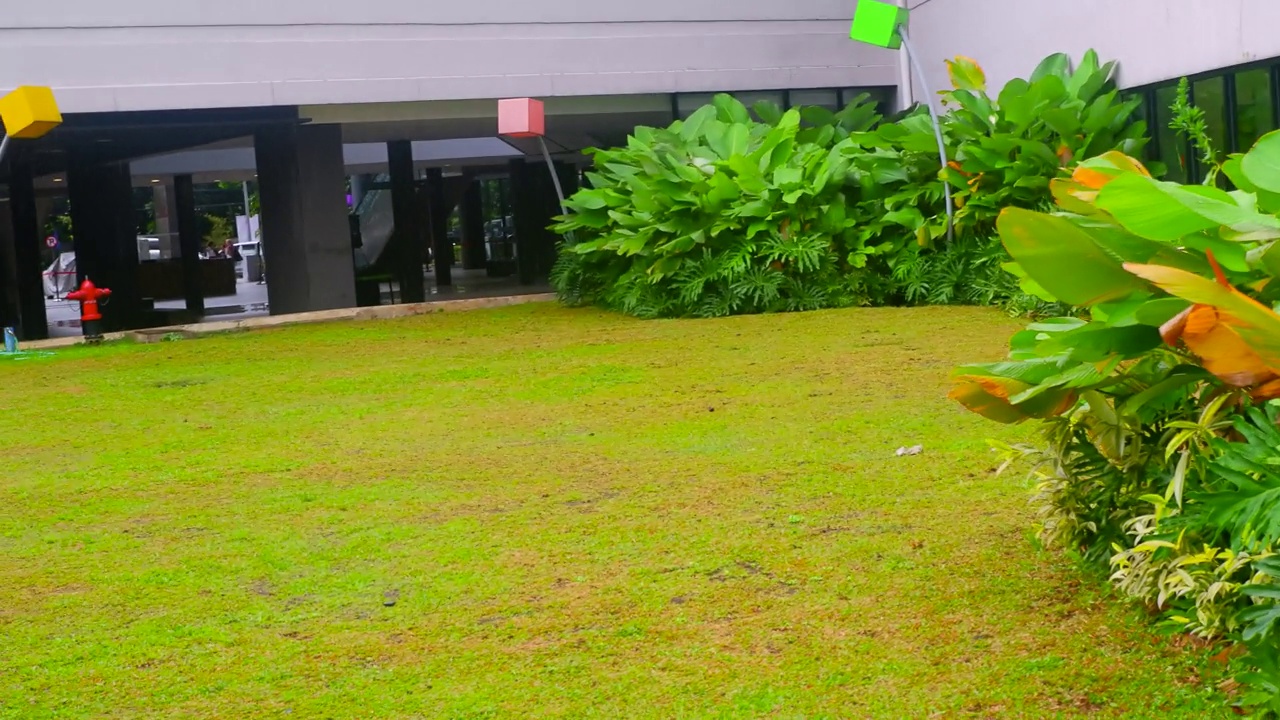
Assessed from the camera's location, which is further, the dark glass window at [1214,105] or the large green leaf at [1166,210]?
the dark glass window at [1214,105]

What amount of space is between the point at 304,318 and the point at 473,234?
5989 millimetres

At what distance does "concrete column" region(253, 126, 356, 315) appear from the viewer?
1767 centimetres

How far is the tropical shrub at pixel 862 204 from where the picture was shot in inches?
506

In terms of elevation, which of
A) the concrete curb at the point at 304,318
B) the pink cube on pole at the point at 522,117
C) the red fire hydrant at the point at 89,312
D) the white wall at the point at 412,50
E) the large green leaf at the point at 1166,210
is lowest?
the concrete curb at the point at 304,318

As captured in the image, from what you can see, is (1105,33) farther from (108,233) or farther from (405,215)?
(108,233)

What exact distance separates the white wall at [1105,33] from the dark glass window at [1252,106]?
168 mm

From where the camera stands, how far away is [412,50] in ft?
55.4

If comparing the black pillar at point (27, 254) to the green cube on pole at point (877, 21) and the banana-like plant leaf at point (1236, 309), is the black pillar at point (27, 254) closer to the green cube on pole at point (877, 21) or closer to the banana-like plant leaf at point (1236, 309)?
the green cube on pole at point (877, 21)

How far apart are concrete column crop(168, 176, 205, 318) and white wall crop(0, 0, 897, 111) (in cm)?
368

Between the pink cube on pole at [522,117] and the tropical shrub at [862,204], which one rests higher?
the pink cube on pole at [522,117]

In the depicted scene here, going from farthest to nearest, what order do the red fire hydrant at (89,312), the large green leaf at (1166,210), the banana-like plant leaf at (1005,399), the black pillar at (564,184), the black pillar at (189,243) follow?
1. the black pillar at (564,184)
2. the black pillar at (189,243)
3. the red fire hydrant at (89,312)
4. the banana-like plant leaf at (1005,399)
5. the large green leaf at (1166,210)

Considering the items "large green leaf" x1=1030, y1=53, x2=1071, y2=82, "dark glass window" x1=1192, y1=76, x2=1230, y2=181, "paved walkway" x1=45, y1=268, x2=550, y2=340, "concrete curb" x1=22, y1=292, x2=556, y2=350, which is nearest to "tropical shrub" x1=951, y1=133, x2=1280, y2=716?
"dark glass window" x1=1192, y1=76, x2=1230, y2=181

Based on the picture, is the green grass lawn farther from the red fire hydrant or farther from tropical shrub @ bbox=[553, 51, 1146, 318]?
the red fire hydrant

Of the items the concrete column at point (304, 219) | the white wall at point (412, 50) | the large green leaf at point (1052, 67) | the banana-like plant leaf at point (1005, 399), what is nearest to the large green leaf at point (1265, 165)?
the banana-like plant leaf at point (1005, 399)
